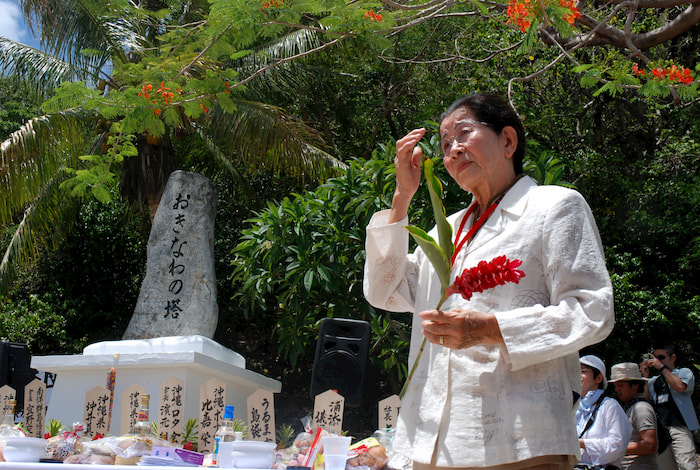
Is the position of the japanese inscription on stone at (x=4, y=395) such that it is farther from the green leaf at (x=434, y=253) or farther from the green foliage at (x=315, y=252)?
the green leaf at (x=434, y=253)

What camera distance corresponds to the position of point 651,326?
7.81 meters

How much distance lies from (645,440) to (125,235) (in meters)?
8.94

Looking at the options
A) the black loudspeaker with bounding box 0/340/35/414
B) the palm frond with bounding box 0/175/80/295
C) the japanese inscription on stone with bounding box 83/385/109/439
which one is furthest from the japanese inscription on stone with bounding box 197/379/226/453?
the palm frond with bounding box 0/175/80/295

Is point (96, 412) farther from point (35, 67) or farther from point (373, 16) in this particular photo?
point (35, 67)

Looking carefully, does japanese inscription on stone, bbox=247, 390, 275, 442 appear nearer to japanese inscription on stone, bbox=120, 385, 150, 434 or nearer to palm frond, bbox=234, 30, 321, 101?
japanese inscription on stone, bbox=120, 385, 150, 434

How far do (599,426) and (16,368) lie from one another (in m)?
4.10

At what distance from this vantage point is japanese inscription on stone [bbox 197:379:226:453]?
3.40 metres

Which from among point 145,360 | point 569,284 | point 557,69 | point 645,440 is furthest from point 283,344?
point 557,69

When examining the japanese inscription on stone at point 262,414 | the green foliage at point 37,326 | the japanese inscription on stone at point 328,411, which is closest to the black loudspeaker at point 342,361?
the japanese inscription on stone at point 262,414

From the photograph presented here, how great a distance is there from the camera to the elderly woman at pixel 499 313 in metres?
1.28

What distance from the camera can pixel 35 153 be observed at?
27.1 ft

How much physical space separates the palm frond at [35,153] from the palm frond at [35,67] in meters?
0.79

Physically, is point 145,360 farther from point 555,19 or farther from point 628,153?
point 628,153

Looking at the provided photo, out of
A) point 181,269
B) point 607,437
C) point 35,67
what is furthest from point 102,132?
point 607,437
